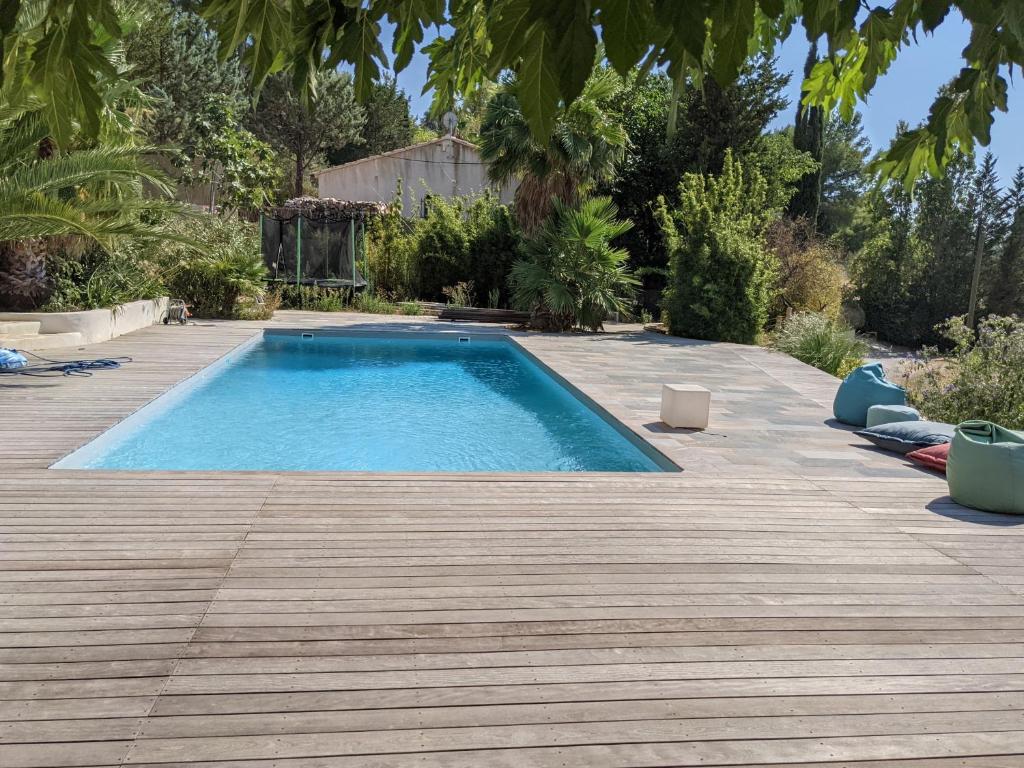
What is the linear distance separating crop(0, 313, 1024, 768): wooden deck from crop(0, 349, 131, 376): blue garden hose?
11.5 feet

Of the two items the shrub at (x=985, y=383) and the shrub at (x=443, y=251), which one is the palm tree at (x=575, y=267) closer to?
the shrub at (x=443, y=251)

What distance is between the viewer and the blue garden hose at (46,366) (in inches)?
316

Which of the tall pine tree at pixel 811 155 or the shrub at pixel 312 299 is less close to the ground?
the tall pine tree at pixel 811 155

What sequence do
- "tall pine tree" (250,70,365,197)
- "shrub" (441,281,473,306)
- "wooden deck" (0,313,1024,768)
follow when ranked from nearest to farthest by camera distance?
1. "wooden deck" (0,313,1024,768)
2. "shrub" (441,281,473,306)
3. "tall pine tree" (250,70,365,197)

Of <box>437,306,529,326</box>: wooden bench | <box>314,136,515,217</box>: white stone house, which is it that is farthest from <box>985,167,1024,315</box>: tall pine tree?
<box>314,136,515,217</box>: white stone house

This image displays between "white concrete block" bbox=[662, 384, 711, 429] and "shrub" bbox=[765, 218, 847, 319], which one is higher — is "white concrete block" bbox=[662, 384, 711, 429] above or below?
below

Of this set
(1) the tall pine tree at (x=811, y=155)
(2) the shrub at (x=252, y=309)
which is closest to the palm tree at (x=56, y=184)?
(2) the shrub at (x=252, y=309)

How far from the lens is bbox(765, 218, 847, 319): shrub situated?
15.5m

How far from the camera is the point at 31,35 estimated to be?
141cm

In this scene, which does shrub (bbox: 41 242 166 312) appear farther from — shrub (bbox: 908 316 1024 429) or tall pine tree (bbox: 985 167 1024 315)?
tall pine tree (bbox: 985 167 1024 315)

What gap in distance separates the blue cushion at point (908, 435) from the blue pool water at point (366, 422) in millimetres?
1847

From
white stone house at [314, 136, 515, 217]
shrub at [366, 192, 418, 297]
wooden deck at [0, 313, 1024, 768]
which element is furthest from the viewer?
white stone house at [314, 136, 515, 217]

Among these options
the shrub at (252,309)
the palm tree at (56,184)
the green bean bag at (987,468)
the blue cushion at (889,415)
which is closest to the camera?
the green bean bag at (987,468)

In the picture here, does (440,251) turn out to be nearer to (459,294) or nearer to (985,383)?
(459,294)
